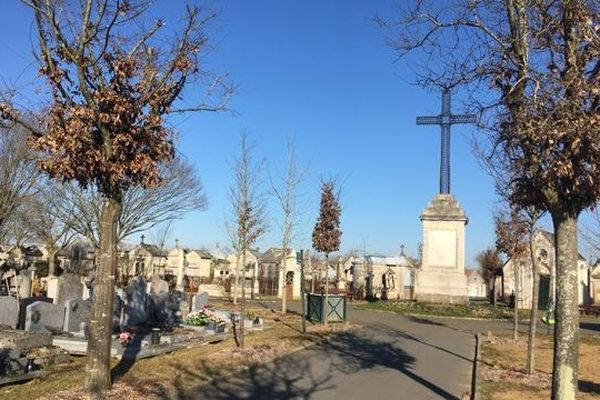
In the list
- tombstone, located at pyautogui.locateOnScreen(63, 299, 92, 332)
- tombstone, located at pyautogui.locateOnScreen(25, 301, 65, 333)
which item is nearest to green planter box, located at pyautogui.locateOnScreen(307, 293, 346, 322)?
tombstone, located at pyautogui.locateOnScreen(63, 299, 92, 332)

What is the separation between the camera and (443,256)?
3669 cm

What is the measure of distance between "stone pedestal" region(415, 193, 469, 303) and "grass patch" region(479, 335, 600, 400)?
50.2 feet

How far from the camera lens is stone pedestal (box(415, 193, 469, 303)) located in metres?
36.4

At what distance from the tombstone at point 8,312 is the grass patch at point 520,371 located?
1075 cm

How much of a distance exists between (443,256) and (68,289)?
23222 mm

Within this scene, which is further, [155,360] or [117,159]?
[155,360]

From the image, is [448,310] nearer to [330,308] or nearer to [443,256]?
[443,256]

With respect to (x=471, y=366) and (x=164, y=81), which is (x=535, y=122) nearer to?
(x=164, y=81)

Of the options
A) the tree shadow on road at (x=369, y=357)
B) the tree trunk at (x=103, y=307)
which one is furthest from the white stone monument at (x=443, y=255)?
Answer: the tree trunk at (x=103, y=307)

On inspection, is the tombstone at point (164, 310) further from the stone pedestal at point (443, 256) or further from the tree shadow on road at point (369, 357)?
the stone pedestal at point (443, 256)

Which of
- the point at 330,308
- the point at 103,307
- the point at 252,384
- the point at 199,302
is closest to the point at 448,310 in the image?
the point at 330,308

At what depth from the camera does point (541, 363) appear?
15.6 meters

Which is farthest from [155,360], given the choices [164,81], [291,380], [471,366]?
Answer: [471,366]

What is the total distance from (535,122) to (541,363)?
10.1m
